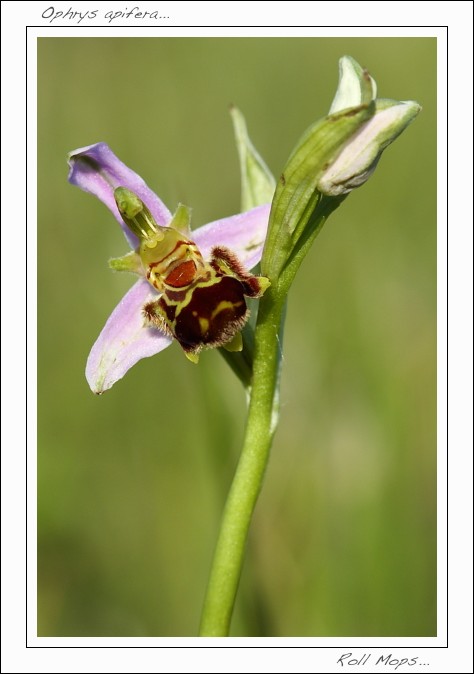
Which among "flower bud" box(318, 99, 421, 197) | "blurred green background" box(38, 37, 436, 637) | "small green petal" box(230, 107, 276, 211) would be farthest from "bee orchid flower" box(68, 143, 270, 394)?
"blurred green background" box(38, 37, 436, 637)

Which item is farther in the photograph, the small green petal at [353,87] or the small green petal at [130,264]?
the small green petal at [130,264]

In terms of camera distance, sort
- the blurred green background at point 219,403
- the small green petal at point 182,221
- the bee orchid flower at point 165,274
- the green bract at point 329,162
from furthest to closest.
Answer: the blurred green background at point 219,403, the small green petal at point 182,221, the bee orchid flower at point 165,274, the green bract at point 329,162

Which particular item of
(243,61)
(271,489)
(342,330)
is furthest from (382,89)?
(271,489)

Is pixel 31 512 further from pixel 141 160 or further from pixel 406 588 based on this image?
pixel 141 160

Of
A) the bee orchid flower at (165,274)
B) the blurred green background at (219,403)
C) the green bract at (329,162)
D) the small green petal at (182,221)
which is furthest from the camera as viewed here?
the blurred green background at (219,403)

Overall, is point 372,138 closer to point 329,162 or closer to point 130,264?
point 329,162

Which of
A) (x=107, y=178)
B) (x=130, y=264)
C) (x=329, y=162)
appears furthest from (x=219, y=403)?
(x=329, y=162)

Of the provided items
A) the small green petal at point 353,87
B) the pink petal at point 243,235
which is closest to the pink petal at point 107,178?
the pink petal at point 243,235

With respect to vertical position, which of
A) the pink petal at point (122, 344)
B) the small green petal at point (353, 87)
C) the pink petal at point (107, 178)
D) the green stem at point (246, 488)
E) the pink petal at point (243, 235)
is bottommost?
the green stem at point (246, 488)

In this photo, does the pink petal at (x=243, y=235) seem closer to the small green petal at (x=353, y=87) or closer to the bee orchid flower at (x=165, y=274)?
the bee orchid flower at (x=165, y=274)
